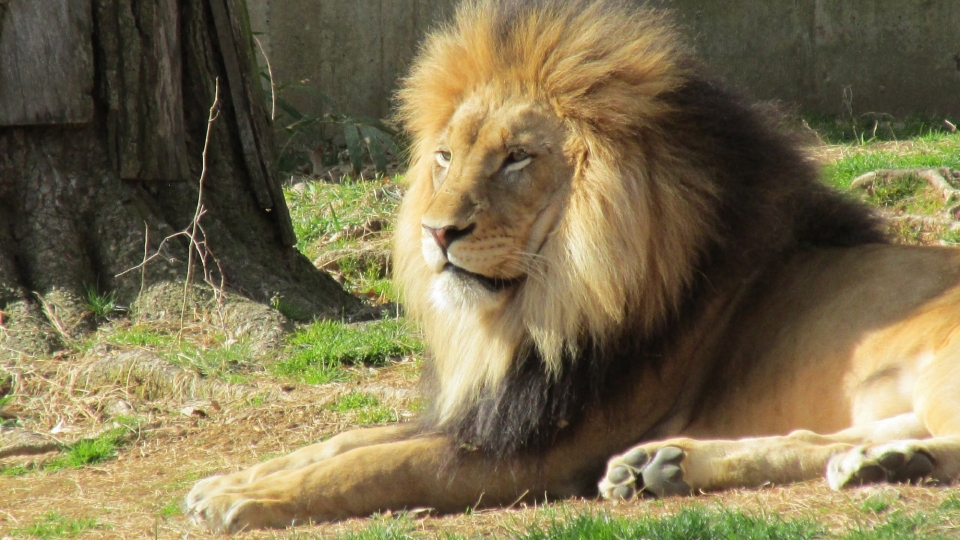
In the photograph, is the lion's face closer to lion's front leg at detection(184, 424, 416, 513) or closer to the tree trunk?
lion's front leg at detection(184, 424, 416, 513)

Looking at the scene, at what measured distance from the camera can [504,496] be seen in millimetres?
3551

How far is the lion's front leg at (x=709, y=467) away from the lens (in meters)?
3.18

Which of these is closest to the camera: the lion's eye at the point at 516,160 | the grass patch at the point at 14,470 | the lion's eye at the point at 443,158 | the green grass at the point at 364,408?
the lion's eye at the point at 516,160

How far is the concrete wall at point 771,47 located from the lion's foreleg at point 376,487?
7.60 metres

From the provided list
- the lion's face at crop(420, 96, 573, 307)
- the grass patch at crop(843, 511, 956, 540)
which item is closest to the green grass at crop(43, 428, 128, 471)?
the lion's face at crop(420, 96, 573, 307)

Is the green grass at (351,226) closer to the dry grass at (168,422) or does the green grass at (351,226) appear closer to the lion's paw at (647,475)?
the dry grass at (168,422)

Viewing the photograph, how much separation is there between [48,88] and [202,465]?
2.09 meters

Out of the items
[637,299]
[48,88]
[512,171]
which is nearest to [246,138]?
[48,88]

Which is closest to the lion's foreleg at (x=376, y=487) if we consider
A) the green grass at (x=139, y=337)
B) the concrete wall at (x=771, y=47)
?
the green grass at (x=139, y=337)

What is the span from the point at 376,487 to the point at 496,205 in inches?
38.2

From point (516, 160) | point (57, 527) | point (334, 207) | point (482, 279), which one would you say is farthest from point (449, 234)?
point (334, 207)

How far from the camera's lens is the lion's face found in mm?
3539

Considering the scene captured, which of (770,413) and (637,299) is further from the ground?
(637,299)

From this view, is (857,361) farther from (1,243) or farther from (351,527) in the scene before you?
(1,243)
